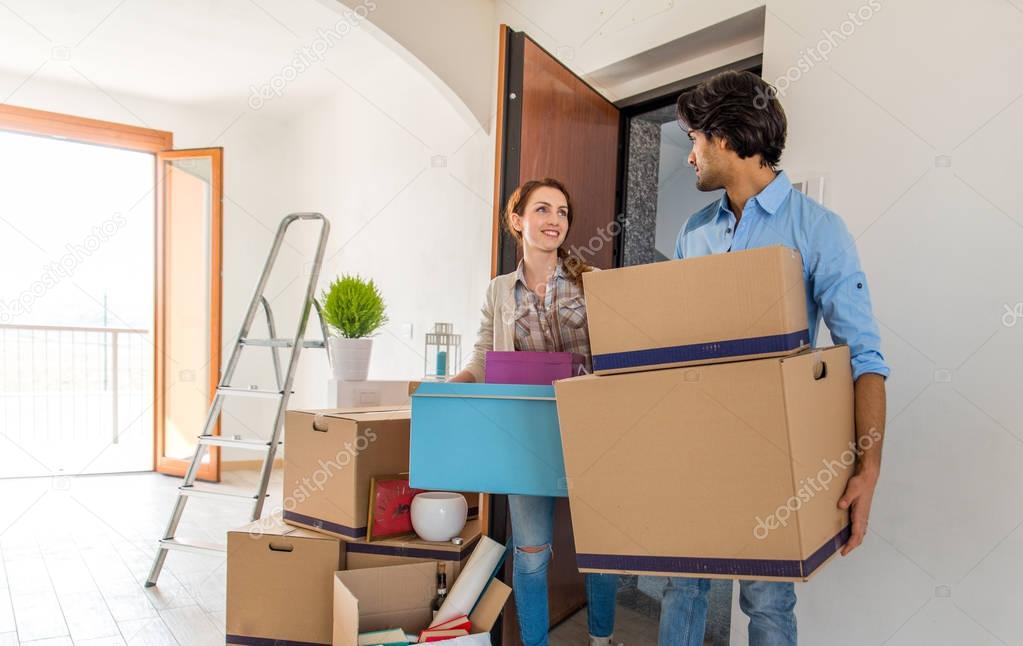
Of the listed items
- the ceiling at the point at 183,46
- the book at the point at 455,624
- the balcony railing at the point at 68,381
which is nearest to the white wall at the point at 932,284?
the book at the point at 455,624

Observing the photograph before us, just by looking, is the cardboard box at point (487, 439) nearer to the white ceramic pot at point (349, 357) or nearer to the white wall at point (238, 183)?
the white ceramic pot at point (349, 357)

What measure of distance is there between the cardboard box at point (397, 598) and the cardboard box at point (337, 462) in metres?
0.14

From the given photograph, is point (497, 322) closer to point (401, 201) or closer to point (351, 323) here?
point (351, 323)

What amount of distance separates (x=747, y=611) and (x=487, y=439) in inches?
22.4

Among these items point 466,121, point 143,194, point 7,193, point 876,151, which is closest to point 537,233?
point 876,151

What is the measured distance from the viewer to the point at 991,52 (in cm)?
156

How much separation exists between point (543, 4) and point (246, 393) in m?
2.04

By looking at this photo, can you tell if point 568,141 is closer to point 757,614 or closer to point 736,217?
point 736,217

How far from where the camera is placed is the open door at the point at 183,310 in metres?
4.76

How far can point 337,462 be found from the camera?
1832 millimetres

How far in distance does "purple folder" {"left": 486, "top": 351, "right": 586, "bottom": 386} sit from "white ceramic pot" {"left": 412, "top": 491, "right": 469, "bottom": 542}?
57 centimetres

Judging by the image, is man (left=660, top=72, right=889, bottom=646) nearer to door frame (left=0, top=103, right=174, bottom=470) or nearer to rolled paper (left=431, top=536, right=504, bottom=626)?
rolled paper (left=431, top=536, right=504, bottom=626)

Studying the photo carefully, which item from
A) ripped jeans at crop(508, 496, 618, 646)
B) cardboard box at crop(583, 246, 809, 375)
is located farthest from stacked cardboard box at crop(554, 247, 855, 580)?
ripped jeans at crop(508, 496, 618, 646)

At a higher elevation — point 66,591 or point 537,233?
point 537,233
